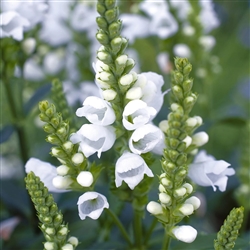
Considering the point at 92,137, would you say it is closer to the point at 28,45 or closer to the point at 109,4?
the point at 109,4

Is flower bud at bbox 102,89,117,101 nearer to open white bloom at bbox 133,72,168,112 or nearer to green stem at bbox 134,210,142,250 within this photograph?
open white bloom at bbox 133,72,168,112

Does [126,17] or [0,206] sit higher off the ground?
[126,17]

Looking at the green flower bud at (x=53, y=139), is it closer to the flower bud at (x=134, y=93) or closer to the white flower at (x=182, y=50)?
the flower bud at (x=134, y=93)

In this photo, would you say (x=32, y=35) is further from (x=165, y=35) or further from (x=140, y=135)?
(x=140, y=135)

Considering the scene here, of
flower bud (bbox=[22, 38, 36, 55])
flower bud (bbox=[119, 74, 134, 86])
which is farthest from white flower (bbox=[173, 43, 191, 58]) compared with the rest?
flower bud (bbox=[119, 74, 134, 86])

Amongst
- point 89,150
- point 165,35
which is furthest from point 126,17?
point 89,150

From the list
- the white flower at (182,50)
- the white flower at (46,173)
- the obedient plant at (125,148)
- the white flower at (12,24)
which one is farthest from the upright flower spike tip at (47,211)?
the white flower at (182,50)
